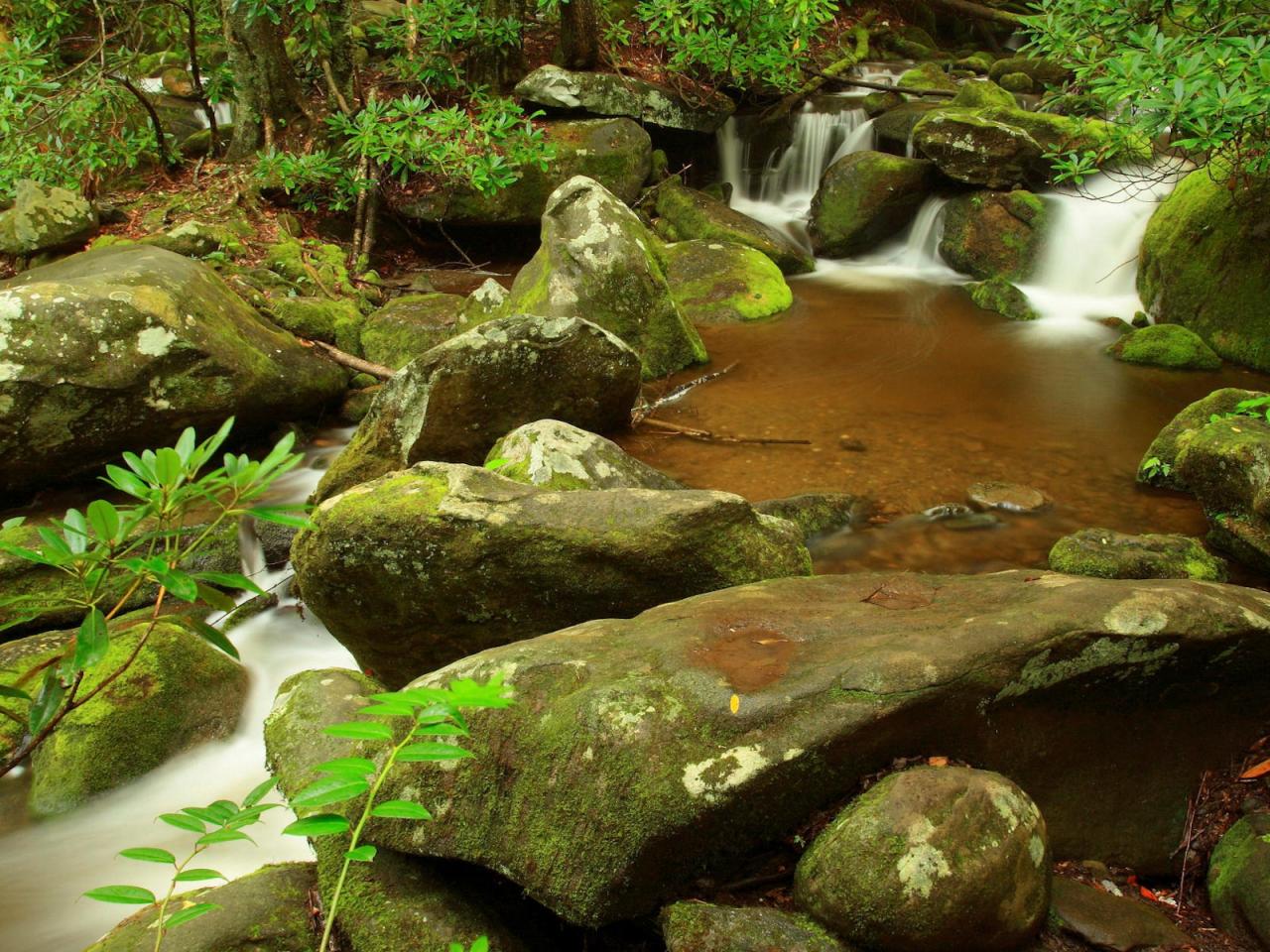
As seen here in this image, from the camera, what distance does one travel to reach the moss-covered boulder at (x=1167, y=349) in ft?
25.7

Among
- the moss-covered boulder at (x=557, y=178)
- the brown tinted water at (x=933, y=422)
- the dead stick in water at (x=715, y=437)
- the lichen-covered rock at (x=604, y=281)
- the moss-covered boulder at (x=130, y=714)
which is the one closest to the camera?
the moss-covered boulder at (x=130, y=714)

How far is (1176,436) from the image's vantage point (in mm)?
→ 5785

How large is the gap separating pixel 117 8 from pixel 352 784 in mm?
12595

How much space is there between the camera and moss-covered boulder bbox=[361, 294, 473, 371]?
7605mm

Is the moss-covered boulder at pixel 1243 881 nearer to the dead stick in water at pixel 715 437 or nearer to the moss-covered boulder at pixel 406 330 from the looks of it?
the dead stick in water at pixel 715 437

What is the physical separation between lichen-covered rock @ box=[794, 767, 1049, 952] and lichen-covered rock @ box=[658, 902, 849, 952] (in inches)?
2.1

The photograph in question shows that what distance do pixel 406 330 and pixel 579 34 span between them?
6022 mm

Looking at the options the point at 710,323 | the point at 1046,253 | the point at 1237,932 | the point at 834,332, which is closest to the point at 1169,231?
the point at 1046,253

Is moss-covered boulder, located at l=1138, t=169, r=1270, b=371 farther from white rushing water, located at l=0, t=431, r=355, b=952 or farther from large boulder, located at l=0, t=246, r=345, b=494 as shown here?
white rushing water, located at l=0, t=431, r=355, b=952

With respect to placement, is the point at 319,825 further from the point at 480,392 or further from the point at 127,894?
the point at 480,392

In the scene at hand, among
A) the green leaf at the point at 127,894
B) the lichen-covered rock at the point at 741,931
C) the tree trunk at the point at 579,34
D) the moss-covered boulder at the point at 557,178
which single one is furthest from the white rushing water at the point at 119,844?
the tree trunk at the point at 579,34

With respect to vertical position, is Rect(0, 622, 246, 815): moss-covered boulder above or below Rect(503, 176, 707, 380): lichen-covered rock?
below

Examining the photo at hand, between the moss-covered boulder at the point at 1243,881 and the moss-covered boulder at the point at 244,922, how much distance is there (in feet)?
8.06

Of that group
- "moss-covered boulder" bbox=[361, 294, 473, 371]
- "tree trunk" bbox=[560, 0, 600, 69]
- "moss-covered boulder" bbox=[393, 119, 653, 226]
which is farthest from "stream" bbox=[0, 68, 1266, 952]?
"tree trunk" bbox=[560, 0, 600, 69]
